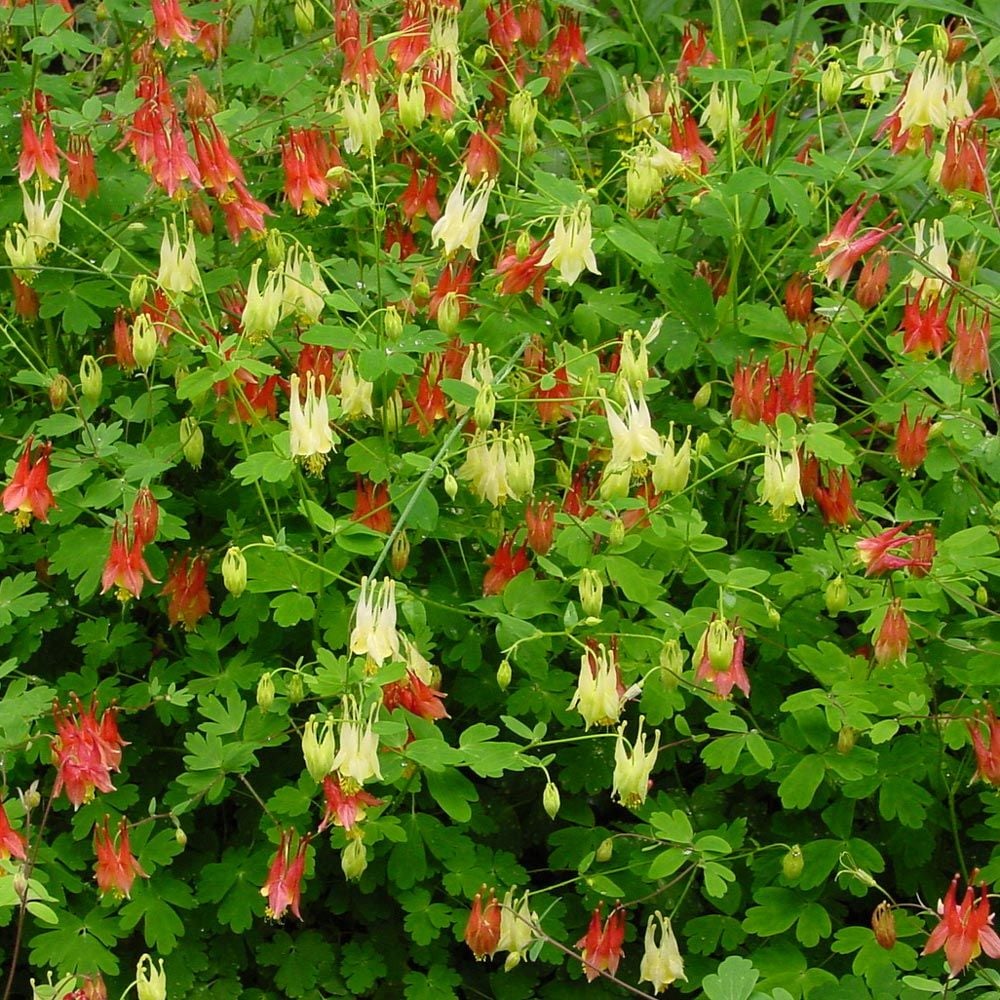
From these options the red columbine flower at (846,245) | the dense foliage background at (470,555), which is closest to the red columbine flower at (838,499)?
the dense foliage background at (470,555)

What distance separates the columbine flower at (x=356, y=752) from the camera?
6.20 ft

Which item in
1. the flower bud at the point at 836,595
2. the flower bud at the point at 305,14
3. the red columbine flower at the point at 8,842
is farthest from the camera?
the flower bud at the point at 305,14

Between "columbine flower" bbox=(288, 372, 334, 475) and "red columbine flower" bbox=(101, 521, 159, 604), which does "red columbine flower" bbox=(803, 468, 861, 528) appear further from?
"red columbine flower" bbox=(101, 521, 159, 604)

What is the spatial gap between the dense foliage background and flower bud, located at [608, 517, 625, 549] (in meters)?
0.01

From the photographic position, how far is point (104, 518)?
2318 mm

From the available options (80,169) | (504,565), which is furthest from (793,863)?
(80,169)

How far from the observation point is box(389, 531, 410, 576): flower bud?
224cm

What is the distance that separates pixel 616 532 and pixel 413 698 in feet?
1.21

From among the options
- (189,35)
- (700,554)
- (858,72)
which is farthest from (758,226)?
(189,35)

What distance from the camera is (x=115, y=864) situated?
216 centimetres

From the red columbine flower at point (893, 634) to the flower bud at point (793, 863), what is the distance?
32cm

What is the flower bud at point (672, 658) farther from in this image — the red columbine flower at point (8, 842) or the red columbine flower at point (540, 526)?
the red columbine flower at point (8, 842)

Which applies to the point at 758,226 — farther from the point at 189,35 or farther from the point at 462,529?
the point at 189,35

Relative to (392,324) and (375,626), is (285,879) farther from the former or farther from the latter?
(392,324)
